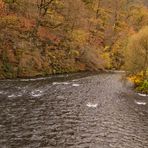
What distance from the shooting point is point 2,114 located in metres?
30.5

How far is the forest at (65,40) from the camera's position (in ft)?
175

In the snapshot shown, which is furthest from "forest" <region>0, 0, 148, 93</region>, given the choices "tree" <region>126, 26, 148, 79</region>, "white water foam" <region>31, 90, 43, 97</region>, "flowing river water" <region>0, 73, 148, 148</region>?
"white water foam" <region>31, 90, 43, 97</region>

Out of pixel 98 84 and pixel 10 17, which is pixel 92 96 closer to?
pixel 98 84

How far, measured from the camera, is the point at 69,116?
32.0 m

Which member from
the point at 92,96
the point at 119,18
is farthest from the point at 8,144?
the point at 119,18

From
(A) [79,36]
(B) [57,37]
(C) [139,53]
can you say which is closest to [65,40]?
(B) [57,37]

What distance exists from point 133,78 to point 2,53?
2176cm

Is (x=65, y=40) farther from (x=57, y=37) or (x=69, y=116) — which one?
(x=69, y=116)

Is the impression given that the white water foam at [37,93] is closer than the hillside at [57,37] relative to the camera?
Yes


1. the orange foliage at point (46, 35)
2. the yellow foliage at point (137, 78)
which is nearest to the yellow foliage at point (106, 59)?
the orange foliage at point (46, 35)

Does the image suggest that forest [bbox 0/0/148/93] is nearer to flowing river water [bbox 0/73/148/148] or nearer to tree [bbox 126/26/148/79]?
tree [bbox 126/26/148/79]

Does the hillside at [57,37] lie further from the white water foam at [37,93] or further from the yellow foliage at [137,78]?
the yellow foliage at [137,78]

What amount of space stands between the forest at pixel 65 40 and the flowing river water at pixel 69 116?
621cm

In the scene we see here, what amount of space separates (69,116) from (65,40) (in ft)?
135
